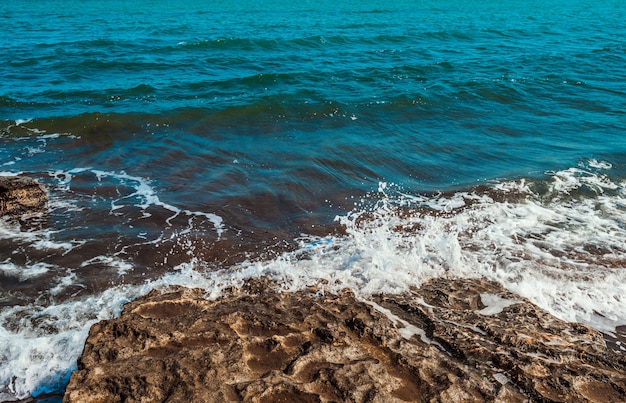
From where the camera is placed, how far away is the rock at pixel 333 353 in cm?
354

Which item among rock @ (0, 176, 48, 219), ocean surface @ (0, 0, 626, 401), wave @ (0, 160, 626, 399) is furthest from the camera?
rock @ (0, 176, 48, 219)

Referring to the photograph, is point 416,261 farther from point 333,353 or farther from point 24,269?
point 24,269

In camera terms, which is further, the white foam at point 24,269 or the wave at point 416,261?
the white foam at point 24,269

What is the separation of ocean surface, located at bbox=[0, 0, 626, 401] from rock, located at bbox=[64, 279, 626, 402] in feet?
2.10

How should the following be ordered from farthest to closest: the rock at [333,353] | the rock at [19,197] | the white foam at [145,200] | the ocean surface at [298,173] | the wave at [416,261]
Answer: the white foam at [145,200]
the rock at [19,197]
the ocean surface at [298,173]
the wave at [416,261]
the rock at [333,353]

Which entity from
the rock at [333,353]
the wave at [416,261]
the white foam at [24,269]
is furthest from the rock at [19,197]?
the rock at [333,353]

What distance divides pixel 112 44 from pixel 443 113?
14.5m

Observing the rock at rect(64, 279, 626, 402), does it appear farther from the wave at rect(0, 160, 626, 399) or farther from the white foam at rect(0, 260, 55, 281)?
the white foam at rect(0, 260, 55, 281)

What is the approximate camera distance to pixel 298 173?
31.1 feet

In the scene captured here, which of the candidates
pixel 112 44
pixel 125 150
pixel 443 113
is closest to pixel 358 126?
Result: pixel 443 113

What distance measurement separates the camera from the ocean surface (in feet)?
19.1

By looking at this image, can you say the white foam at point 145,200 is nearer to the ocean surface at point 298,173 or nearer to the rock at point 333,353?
the ocean surface at point 298,173

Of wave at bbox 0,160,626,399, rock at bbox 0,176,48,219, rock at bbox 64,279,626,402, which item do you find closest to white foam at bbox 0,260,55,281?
wave at bbox 0,160,626,399

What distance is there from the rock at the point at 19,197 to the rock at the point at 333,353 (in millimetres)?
3636
